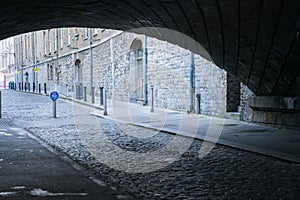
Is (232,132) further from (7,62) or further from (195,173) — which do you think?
(7,62)

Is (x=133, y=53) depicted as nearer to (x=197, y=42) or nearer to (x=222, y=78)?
(x=222, y=78)

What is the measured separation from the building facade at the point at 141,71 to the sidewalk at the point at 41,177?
23.3 feet

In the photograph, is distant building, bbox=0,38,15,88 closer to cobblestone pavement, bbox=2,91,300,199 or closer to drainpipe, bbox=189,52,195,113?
drainpipe, bbox=189,52,195,113

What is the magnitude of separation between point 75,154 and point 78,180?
198 cm

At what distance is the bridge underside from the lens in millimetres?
6219

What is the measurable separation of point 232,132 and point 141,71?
35.2 feet

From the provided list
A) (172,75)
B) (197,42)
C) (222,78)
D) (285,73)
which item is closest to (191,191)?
(285,73)

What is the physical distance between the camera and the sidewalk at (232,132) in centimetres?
713

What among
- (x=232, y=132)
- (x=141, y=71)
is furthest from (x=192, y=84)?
(x=141, y=71)

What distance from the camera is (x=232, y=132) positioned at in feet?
31.0

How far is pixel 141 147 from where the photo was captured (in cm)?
771

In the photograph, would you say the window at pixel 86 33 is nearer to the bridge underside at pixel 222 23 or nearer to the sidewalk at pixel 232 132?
the sidewalk at pixel 232 132

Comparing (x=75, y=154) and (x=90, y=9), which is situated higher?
(x=90, y=9)

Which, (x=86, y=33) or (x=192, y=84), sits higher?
(x=86, y=33)
